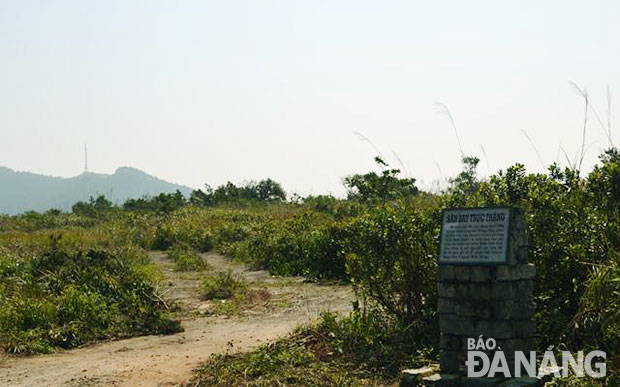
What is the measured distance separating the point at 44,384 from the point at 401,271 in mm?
4227

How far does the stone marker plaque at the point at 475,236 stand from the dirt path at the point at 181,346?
9.64 ft

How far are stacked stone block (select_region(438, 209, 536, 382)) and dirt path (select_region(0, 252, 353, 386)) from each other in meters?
2.81

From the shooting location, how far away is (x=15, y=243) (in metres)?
18.9

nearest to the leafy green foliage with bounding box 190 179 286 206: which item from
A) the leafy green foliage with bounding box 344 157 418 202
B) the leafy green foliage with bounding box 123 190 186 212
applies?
the leafy green foliage with bounding box 123 190 186 212

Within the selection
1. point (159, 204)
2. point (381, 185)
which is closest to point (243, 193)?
point (159, 204)

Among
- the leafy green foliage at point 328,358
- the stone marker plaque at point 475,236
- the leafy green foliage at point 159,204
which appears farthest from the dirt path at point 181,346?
the leafy green foliage at point 159,204

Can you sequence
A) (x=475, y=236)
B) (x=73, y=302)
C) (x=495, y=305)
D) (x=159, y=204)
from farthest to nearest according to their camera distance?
(x=159, y=204), (x=73, y=302), (x=475, y=236), (x=495, y=305)

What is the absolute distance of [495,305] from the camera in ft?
19.3

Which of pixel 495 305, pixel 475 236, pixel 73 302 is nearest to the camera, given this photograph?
pixel 495 305

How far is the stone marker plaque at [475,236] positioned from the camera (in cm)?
581

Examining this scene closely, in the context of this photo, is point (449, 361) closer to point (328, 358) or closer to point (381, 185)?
point (328, 358)

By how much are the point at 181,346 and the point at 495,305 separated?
15.2ft

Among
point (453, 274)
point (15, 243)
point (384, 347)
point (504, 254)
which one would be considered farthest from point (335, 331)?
point (15, 243)

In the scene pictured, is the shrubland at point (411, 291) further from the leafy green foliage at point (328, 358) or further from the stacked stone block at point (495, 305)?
the stacked stone block at point (495, 305)
